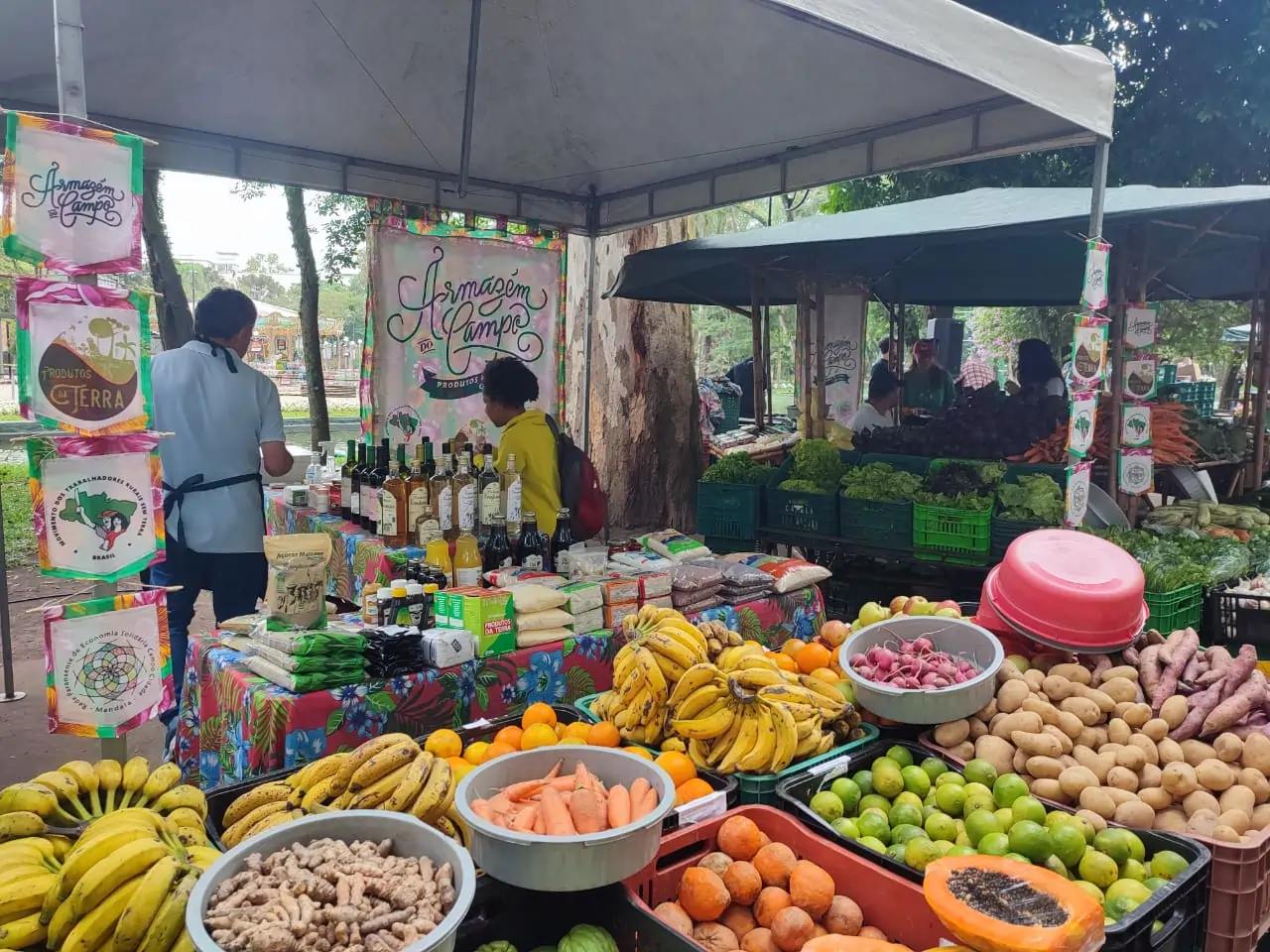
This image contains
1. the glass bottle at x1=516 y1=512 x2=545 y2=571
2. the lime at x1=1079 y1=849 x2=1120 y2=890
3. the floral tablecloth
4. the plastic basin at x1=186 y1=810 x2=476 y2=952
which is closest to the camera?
the plastic basin at x1=186 y1=810 x2=476 y2=952

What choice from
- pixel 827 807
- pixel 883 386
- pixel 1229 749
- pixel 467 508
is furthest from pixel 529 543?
pixel 883 386

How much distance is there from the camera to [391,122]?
5078 millimetres

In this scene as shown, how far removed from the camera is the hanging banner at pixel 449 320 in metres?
5.61

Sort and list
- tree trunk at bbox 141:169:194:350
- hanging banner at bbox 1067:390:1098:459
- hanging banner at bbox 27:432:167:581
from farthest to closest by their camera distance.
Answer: tree trunk at bbox 141:169:194:350, hanging banner at bbox 1067:390:1098:459, hanging banner at bbox 27:432:167:581

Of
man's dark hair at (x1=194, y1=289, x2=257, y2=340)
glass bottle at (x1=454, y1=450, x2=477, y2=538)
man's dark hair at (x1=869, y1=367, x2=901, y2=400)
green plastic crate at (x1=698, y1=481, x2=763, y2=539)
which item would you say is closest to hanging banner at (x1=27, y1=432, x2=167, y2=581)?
glass bottle at (x1=454, y1=450, x2=477, y2=538)

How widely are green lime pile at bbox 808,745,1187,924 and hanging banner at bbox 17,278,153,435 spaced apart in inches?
86.7

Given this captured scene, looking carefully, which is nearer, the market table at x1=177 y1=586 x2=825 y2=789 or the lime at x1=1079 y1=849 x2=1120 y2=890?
the lime at x1=1079 y1=849 x2=1120 y2=890

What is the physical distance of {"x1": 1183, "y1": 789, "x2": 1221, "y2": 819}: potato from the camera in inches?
94.1

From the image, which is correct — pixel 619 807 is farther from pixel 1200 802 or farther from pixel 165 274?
pixel 165 274

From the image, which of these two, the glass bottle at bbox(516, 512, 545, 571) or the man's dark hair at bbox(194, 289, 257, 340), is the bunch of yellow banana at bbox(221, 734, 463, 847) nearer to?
the glass bottle at bbox(516, 512, 545, 571)

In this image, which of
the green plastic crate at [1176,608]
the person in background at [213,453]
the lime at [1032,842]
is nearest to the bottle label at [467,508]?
the person in background at [213,453]

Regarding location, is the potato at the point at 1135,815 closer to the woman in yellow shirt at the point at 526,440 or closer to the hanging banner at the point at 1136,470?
the woman in yellow shirt at the point at 526,440

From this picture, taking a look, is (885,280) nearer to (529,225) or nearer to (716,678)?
(529,225)

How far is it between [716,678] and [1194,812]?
137cm
